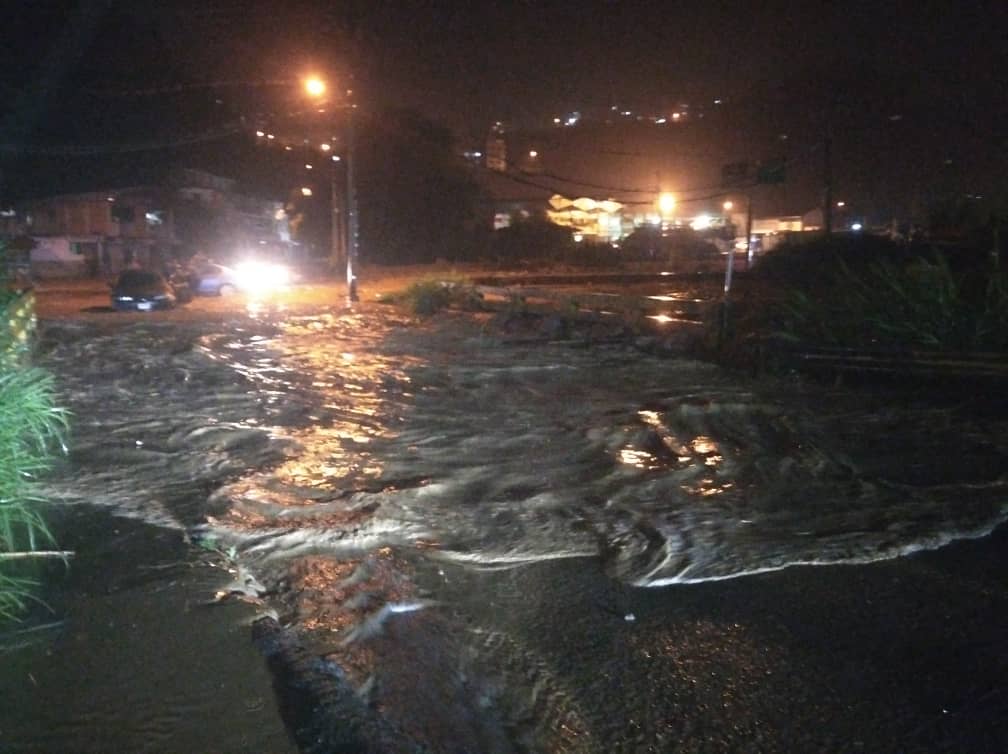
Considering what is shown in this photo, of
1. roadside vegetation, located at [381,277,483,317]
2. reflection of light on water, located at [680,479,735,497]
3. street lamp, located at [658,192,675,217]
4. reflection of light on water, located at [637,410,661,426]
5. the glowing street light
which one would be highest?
the glowing street light

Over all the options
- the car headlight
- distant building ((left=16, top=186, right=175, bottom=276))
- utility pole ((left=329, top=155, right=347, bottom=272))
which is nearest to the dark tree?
utility pole ((left=329, top=155, right=347, bottom=272))

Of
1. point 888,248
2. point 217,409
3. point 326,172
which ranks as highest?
point 326,172

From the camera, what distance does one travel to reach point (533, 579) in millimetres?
6559

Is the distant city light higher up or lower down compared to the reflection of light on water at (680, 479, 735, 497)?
higher up

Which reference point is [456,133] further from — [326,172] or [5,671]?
[5,671]

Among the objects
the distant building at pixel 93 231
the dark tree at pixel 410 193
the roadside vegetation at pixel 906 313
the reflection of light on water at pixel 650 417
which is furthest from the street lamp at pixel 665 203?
the reflection of light on water at pixel 650 417

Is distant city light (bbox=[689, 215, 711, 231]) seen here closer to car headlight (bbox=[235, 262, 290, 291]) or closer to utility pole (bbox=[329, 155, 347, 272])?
utility pole (bbox=[329, 155, 347, 272])

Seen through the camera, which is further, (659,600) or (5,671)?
(659,600)

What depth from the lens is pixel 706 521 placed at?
7.92m

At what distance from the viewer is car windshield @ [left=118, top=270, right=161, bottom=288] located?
30664 millimetres

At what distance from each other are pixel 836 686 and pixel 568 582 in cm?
202

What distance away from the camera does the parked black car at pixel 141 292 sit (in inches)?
1184

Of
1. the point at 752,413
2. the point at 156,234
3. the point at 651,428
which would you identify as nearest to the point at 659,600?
the point at 651,428

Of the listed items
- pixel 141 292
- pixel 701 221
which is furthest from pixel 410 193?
pixel 141 292
